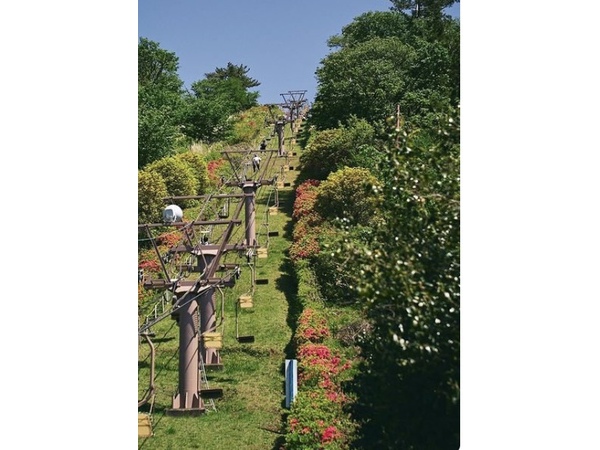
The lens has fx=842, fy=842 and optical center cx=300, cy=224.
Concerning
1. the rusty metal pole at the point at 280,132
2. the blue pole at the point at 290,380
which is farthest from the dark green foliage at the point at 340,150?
the blue pole at the point at 290,380

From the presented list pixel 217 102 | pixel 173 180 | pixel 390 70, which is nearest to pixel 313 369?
pixel 173 180

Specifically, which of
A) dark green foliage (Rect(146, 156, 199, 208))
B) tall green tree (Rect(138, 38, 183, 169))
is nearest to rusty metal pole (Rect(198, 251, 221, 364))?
dark green foliage (Rect(146, 156, 199, 208))

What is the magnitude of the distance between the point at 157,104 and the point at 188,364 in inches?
90.2

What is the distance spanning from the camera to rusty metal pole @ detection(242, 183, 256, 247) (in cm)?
764

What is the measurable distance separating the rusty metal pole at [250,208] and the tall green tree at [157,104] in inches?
31.8

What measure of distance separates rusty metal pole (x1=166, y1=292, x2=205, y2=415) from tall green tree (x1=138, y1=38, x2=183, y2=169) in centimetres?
137
